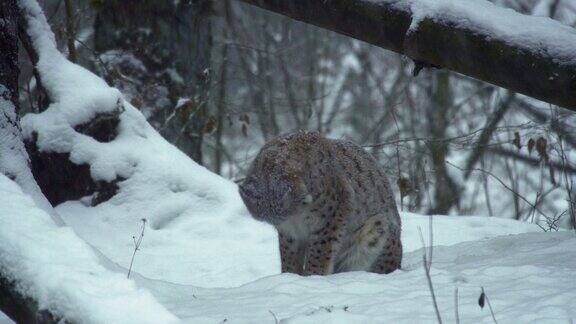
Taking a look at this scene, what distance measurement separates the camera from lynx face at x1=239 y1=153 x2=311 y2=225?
5.07 m

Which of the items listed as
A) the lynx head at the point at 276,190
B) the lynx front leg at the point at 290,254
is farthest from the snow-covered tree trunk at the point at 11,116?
the lynx front leg at the point at 290,254

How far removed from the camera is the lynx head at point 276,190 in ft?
16.7

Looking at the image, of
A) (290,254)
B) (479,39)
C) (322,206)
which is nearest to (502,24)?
(479,39)

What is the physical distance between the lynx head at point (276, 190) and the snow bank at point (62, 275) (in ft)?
7.43

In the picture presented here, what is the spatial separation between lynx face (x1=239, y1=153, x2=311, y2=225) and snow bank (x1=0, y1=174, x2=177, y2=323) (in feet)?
7.41

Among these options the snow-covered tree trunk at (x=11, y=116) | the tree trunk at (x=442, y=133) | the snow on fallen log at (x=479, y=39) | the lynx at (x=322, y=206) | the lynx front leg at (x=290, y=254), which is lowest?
the tree trunk at (x=442, y=133)

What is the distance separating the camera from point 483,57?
4207 mm

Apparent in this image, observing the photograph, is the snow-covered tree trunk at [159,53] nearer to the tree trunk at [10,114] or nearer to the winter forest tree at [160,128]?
the winter forest tree at [160,128]

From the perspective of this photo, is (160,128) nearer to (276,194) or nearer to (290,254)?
(290,254)

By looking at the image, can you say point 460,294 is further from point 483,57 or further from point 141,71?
point 141,71

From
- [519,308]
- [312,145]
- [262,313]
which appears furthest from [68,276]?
[312,145]

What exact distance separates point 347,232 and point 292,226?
419mm

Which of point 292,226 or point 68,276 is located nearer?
point 68,276

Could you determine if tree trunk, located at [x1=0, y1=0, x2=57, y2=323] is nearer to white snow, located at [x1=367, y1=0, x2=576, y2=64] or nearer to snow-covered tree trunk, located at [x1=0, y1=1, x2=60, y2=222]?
snow-covered tree trunk, located at [x1=0, y1=1, x2=60, y2=222]
